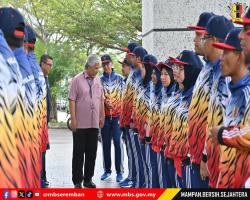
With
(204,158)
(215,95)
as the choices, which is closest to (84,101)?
(204,158)

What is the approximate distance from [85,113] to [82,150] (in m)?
0.55

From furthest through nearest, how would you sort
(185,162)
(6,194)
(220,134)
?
(185,162), (220,134), (6,194)

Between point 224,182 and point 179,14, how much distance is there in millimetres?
6385

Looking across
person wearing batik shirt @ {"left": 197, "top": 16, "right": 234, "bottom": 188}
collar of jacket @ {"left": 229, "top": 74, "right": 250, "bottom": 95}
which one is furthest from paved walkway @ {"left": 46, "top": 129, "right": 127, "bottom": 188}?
collar of jacket @ {"left": 229, "top": 74, "right": 250, "bottom": 95}

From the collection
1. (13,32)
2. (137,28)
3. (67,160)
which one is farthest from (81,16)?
(13,32)

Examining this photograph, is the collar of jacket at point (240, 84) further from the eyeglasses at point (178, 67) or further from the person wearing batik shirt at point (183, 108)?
the eyeglasses at point (178, 67)

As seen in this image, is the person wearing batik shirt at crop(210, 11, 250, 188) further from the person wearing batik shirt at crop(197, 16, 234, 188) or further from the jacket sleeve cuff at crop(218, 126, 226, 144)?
the person wearing batik shirt at crop(197, 16, 234, 188)

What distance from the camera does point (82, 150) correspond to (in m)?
9.97

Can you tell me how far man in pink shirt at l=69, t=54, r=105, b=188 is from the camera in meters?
9.80

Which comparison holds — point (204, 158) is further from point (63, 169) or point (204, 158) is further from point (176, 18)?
point (63, 169)

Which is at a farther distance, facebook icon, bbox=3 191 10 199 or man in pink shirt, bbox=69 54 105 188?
man in pink shirt, bbox=69 54 105 188

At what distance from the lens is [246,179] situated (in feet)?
14.0

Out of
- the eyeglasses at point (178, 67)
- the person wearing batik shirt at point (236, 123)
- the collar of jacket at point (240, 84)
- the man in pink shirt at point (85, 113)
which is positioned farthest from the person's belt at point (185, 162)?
the man in pink shirt at point (85, 113)

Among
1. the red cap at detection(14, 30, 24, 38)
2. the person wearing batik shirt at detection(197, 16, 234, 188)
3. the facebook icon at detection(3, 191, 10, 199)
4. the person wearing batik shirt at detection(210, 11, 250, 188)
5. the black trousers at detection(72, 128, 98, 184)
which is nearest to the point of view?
the facebook icon at detection(3, 191, 10, 199)
